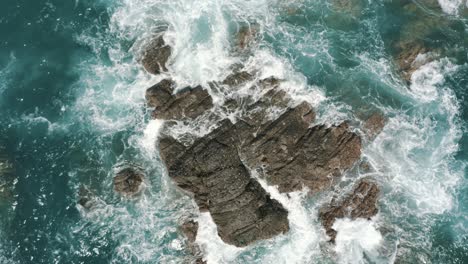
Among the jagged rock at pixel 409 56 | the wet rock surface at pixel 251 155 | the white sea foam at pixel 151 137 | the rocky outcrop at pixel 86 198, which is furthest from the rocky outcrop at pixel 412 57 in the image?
the rocky outcrop at pixel 86 198

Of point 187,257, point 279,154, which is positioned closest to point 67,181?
point 187,257

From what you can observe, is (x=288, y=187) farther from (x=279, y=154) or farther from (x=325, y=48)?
(x=325, y=48)

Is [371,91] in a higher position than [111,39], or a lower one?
lower

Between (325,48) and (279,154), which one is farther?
(325,48)

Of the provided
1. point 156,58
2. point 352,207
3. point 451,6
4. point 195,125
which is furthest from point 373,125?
point 156,58

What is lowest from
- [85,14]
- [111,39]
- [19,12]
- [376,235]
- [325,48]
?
[376,235]

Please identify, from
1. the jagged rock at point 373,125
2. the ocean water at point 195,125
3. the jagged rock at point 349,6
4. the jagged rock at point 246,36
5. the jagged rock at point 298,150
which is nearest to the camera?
the jagged rock at point 298,150

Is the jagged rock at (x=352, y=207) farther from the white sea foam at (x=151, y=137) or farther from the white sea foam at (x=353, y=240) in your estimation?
the white sea foam at (x=151, y=137)
